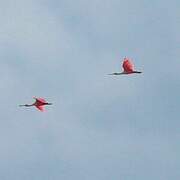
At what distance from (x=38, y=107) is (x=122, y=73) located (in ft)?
75.8

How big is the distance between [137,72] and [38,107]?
27744 mm

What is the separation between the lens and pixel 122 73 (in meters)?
118

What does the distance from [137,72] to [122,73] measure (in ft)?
23.0

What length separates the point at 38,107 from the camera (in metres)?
123

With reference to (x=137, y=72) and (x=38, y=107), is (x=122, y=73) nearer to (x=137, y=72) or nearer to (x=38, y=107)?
(x=137, y=72)

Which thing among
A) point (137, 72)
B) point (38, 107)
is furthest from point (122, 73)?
point (38, 107)

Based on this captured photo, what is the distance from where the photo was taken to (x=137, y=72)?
111688mm

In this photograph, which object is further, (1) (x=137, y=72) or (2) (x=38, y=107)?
(2) (x=38, y=107)
